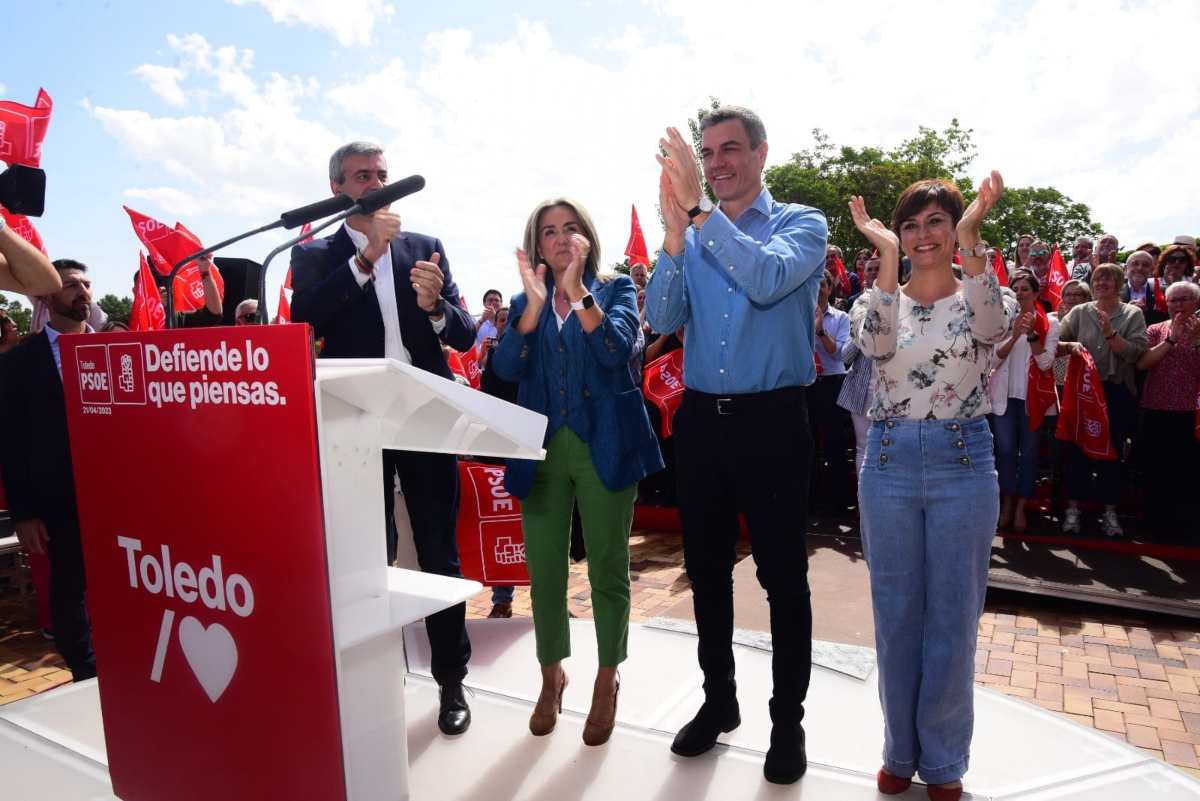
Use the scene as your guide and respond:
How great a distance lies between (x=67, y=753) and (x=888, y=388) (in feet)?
10.1

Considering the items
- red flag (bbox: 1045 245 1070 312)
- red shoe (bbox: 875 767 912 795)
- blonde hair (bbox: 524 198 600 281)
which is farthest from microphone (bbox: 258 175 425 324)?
red flag (bbox: 1045 245 1070 312)

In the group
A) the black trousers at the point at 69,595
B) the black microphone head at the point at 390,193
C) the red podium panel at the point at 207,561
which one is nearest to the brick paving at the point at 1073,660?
the black trousers at the point at 69,595

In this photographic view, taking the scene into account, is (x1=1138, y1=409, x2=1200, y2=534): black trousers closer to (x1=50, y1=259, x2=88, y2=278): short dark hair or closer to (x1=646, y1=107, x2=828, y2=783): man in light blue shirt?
(x1=646, y1=107, x2=828, y2=783): man in light blue shirt

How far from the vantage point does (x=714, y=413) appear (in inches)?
99.3

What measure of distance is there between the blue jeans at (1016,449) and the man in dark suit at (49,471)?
5982mm

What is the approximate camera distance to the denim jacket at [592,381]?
8.82ft

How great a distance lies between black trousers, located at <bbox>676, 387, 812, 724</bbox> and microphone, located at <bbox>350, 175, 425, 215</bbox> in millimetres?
1150

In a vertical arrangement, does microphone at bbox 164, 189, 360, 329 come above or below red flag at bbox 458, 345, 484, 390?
above

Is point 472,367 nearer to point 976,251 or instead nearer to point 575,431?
point 575,431

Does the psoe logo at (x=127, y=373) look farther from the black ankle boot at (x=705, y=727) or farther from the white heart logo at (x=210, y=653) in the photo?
the black ankle boot at (x=705, y=727)

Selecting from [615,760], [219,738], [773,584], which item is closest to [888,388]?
[773,584]

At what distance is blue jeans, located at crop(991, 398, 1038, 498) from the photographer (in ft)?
19.3

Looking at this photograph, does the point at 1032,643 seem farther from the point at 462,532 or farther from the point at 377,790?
the point at 377,790

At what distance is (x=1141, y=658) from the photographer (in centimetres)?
388
